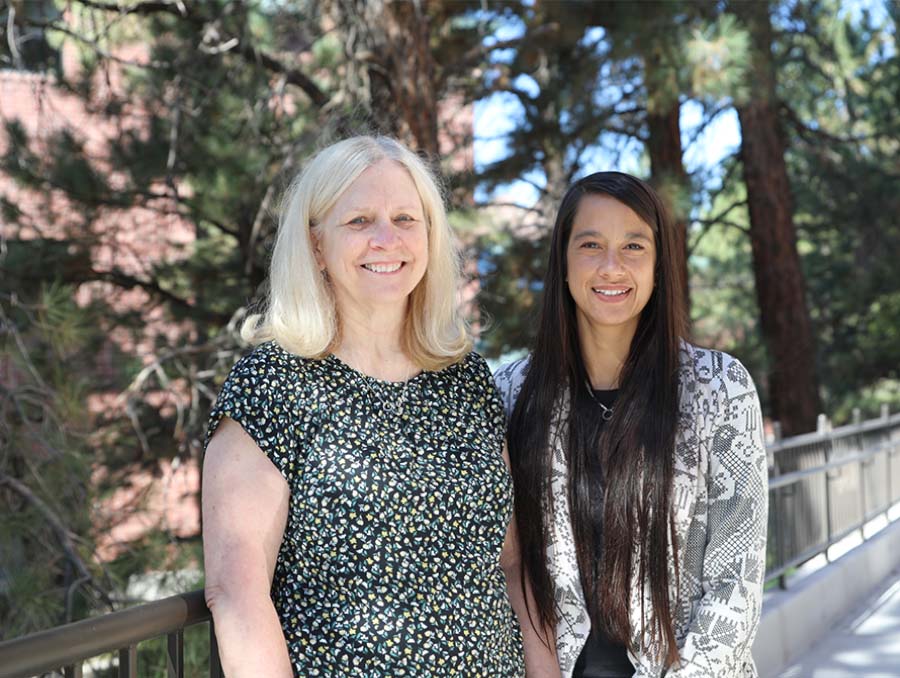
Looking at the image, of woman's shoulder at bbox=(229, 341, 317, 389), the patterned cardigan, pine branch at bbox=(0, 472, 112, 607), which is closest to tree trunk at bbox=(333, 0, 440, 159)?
pine branch at bbox=(0, 472, 112, 607)

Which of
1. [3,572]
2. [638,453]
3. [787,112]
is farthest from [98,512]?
[787,112]

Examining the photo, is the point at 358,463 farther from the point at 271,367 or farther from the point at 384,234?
the point at 384,234

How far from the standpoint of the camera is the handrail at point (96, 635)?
1861 mm

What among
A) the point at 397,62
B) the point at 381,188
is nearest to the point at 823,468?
the point at 397,62

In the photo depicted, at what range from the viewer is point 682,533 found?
2.66 m

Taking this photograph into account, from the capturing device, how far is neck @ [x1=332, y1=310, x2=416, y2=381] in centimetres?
248

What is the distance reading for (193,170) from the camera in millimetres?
8336

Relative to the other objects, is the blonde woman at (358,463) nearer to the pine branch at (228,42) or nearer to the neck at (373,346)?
the neck at (373,346)

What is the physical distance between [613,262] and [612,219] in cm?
11

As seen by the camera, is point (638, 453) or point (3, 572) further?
point (3, 572)

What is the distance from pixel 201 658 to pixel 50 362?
2.21m

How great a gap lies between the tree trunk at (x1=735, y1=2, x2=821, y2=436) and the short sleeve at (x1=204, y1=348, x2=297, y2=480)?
11.3m

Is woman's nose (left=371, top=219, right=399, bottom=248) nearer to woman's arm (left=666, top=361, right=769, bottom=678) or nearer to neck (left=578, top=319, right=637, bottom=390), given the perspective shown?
neck (left=578, top=319, right=637, bottom=390)

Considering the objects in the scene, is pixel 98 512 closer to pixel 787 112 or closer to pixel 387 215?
pixel 387 215
